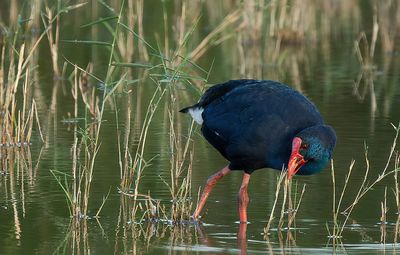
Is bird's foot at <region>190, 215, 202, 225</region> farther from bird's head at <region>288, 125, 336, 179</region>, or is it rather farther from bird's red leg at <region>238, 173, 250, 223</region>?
bird's head at <region>288, 125, 336, 179</region>

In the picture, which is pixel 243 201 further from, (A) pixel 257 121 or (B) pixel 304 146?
(B) pixel 304 146

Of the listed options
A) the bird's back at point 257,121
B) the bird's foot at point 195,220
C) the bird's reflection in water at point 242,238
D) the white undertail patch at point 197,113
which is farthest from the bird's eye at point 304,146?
the white undertail patch at point 197,113

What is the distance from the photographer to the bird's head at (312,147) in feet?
22.0

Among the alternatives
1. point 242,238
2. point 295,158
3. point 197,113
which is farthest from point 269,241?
point 197,113

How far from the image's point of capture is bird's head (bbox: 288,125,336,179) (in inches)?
264

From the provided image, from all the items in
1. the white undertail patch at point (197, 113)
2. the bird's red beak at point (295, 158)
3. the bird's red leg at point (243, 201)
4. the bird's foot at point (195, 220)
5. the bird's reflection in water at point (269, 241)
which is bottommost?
the bird's reflection in water at point (269, 241)

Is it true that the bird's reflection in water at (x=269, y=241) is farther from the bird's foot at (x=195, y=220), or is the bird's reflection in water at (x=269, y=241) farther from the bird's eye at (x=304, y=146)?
the bird's eye at (x=304, y=146)

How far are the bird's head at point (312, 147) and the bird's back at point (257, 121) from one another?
6.8 inches

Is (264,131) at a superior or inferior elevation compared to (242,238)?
superior

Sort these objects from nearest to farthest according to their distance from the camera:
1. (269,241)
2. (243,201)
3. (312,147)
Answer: (269,241)
(312,147)
(243,201)

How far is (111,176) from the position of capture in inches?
327

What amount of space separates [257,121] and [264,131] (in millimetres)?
136

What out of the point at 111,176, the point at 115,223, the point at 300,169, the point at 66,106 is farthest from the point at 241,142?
the point at 66,106

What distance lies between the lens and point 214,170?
Result: 862cm
